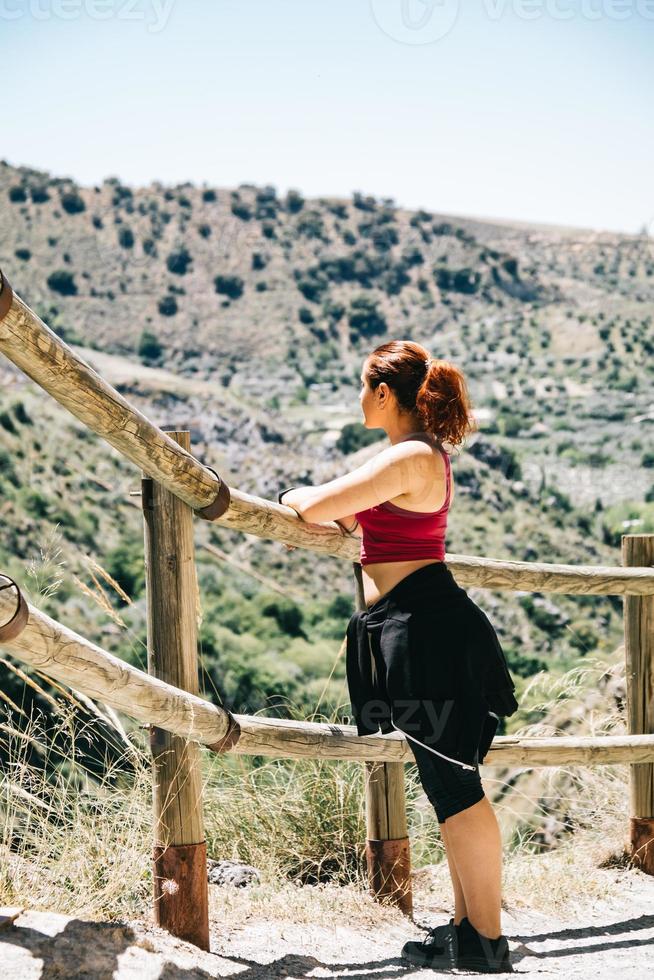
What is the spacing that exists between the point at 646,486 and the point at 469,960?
30942 millimetres

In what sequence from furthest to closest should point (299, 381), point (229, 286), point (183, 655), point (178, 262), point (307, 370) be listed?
1. point (178, 262)
2. point (229, 286)
3. point (307, 370)
4. point (299, 381)
5. point (183, 655)

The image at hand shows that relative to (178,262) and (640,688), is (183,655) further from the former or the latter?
(178,262)

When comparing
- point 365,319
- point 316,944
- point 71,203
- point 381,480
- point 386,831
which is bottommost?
point 316,944

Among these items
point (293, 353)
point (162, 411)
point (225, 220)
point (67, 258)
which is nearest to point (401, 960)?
point (162, 411)

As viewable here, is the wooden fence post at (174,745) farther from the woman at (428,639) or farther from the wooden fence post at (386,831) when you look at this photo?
the wooden fence post at (386,831)

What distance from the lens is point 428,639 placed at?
7.89 ft

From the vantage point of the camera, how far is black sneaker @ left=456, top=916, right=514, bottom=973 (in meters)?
2.45

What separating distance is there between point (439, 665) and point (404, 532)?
337 mm

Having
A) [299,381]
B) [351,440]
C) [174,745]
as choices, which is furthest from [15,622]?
[299,381]

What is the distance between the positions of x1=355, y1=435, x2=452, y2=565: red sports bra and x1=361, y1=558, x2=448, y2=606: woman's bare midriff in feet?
0.03

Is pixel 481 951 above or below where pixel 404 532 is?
below

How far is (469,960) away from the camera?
8.07ft

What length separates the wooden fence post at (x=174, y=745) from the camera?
2463mm

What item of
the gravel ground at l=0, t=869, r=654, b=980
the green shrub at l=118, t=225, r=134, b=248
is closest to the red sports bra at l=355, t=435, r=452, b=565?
the gravel ground at l=0, t=869, r=654, b=980
